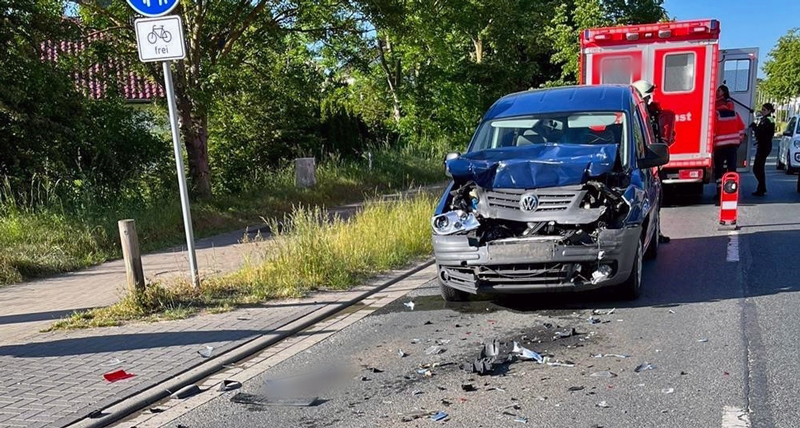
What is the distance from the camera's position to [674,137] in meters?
13.0

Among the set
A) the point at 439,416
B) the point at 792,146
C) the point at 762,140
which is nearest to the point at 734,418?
the point at 439,416

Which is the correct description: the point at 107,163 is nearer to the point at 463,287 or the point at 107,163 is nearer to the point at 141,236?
the point at 141,236

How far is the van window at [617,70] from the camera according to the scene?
43.8 feet

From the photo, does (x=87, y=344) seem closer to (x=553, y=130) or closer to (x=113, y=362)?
(x=113, y=362)

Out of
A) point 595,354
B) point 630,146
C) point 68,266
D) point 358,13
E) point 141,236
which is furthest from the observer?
point 358,13

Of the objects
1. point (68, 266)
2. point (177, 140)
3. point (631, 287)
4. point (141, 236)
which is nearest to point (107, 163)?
point (141, 236)

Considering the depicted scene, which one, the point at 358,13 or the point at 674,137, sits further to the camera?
the point at 358,13

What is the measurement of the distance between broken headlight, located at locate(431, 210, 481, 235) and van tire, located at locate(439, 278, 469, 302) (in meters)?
0.70

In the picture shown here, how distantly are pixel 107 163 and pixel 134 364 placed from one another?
7.99 meters

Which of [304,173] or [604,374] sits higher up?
[304,173]

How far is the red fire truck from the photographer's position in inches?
503

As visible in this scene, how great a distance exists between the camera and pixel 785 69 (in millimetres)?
53406

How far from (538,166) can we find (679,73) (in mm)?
8065

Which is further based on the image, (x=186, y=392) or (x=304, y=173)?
(x=304, y=173)
